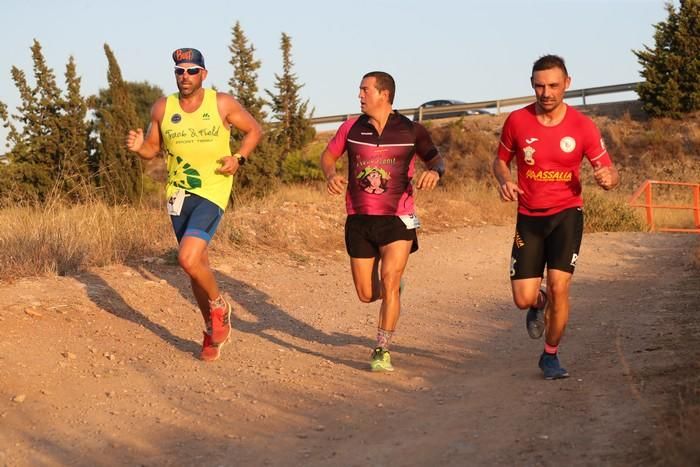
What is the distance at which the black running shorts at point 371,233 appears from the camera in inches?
294

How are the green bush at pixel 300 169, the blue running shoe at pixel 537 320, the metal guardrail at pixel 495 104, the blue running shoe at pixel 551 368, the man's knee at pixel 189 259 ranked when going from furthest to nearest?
1. the metal guardrail at pixel 495 104
2. the green bush at pixel 300 169
3. the man's knee at pixel 189 259
4. the blue running shoe at pixel 537 320
5. the blue running shoe at pixel 551 368

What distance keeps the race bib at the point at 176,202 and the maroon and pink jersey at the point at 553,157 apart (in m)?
2.59

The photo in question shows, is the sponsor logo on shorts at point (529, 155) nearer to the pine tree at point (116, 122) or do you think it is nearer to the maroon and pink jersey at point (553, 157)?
the maroon and pink jersey at point (553, 157)

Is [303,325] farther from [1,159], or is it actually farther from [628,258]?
[1,159]

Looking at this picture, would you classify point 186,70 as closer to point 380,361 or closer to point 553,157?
point 380,361

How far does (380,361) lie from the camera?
7.26 meters

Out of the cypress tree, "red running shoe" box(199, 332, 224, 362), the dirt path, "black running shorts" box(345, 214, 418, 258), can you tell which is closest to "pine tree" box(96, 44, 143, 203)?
the cypress tree

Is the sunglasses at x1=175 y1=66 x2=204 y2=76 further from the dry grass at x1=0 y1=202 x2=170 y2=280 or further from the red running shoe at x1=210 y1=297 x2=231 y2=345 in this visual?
the dry grass at x1=0 y1=202 x2=170 y2=280

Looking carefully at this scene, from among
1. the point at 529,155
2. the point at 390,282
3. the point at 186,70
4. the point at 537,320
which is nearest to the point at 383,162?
the point at 390,282

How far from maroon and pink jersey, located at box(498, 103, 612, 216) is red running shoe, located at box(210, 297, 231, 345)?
100 inches

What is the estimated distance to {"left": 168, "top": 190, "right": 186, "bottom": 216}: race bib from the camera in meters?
7.88

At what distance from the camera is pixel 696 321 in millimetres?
8422

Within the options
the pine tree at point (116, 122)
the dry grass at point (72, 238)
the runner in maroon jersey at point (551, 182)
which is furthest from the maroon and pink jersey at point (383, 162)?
the pine tree at point (116, 122)

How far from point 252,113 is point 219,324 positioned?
2433 centimetres
